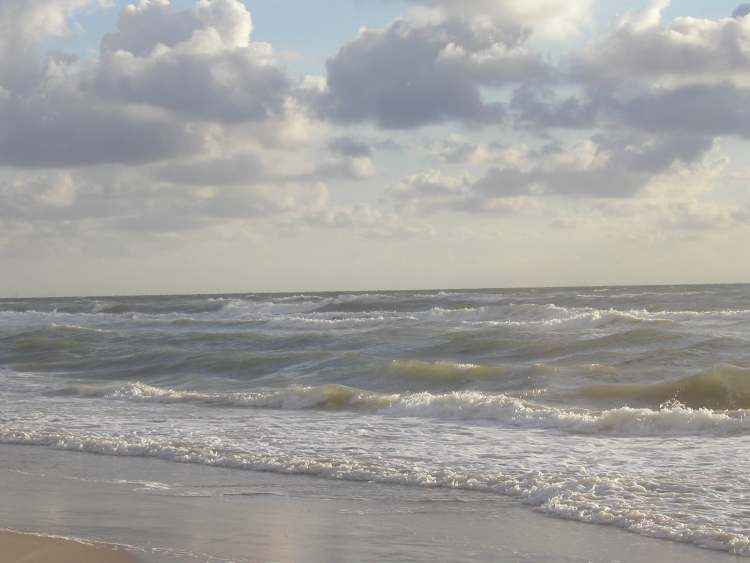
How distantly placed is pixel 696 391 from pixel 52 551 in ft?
39.2

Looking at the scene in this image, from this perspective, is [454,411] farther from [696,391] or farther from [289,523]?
[289,523]

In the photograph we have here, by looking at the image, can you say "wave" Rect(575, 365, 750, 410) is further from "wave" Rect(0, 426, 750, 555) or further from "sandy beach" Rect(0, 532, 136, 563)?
"sandy beach" Rect(0, 532, 136, 563)

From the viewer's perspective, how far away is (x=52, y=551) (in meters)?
5.89

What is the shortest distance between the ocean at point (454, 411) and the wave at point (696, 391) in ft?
0.15

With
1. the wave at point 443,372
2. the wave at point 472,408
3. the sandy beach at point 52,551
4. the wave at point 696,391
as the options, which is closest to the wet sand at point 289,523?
the sandy beach at point 52,551

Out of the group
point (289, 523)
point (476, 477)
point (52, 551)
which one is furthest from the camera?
point (476, 477)

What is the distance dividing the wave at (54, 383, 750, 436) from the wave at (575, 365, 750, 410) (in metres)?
0.58

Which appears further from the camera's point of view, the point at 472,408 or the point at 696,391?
the point at 696,391

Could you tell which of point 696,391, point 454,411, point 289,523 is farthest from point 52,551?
point 696,391

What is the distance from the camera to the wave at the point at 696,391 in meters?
14.7

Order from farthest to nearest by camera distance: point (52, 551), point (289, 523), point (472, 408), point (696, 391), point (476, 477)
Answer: point (696, 391) → point (472, 408) → point (476, 477) → point (289, 523) → point (52, 551)

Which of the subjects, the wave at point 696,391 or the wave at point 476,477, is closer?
the wave at point 476,477

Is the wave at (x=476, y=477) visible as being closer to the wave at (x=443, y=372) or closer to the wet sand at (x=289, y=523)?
the wet sand at (x=289, y=523)

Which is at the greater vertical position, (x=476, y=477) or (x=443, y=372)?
(x=443, y=372)
